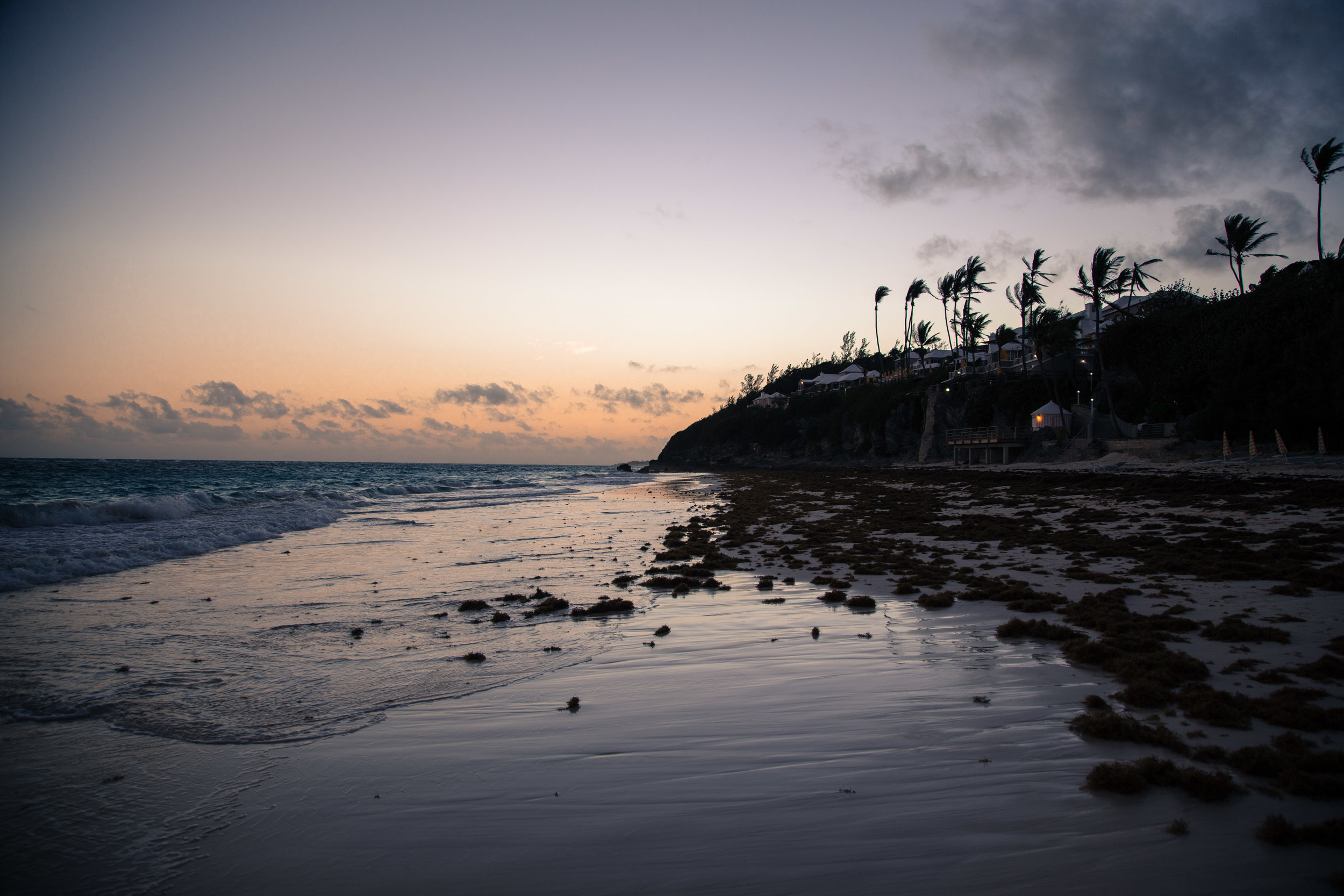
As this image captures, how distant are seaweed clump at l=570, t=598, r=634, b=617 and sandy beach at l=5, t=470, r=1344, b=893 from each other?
927 mm

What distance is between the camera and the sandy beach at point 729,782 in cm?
344

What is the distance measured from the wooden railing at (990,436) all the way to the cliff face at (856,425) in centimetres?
399

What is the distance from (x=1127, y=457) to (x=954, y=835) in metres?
39.4

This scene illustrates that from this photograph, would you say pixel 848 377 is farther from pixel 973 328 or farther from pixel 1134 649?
pixel 1134 649

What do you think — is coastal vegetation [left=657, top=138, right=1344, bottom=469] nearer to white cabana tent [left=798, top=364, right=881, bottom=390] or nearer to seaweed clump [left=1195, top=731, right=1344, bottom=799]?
white cabana tent [left=798, top=364, right=881, bottom=390]

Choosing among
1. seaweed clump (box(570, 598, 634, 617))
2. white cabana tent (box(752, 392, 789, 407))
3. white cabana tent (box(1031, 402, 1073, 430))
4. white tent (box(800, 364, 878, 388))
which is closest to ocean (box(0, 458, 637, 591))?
seaweed clump (box(570, 598, 634, 617))

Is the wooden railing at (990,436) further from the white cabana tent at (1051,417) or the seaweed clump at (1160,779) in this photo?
the seaweed clump at (1160,779)

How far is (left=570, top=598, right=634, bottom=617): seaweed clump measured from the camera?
32.2 ft

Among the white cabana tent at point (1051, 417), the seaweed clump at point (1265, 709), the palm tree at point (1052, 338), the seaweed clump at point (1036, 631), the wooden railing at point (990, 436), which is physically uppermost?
the palm tree at point (1052, 338)

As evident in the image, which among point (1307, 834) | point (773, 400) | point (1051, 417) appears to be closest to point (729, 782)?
point (1307, 834)

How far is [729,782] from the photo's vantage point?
4.43 meters

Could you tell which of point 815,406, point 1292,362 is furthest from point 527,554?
point 815,406

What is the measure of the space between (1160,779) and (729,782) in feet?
9.83

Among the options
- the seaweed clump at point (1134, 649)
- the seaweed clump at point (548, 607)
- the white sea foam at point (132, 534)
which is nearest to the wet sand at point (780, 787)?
the seaweed clump at point (1134, 649)
